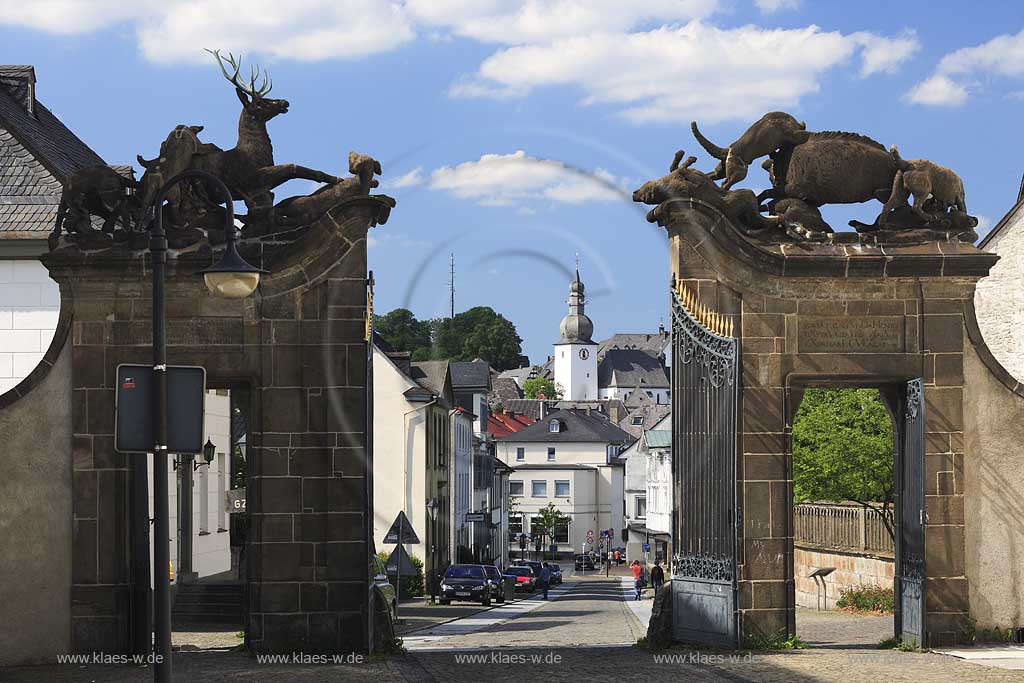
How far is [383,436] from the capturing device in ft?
159

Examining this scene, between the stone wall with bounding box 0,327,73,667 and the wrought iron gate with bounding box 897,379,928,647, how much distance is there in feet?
36.8

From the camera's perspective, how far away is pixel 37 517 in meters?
18.7

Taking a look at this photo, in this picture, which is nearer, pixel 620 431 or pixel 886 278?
pixel 886 278

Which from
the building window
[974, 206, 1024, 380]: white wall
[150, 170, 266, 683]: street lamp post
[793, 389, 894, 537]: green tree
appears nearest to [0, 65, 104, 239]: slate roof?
[150, 170, 266, 683]: street lamp post

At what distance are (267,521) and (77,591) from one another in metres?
2.61

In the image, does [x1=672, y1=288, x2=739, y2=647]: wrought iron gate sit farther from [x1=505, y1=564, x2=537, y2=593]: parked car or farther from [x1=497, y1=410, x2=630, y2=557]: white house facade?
[x1=497, y1=410, x2=630, y2=557]: white house facade

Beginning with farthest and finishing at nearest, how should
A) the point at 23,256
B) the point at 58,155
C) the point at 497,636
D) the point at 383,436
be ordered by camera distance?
the point at 383,436
the point at 58,155
the point at 23,256
the point at 497,636

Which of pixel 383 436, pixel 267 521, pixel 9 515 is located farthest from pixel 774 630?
pixel 383 436

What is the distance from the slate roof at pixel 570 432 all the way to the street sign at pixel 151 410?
4319 inches

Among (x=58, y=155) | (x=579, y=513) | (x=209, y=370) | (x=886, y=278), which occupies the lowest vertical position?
(x=579, y=513)

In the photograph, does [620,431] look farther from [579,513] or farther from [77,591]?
[77,591]

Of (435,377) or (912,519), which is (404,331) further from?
(912,519)

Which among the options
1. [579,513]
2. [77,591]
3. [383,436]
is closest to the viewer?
[77,591]

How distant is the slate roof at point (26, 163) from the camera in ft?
98.5
